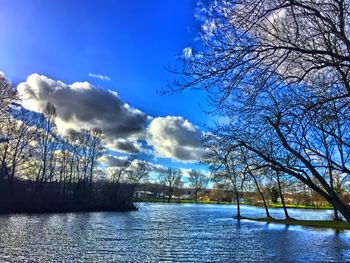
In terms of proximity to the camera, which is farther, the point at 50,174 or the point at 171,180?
the point at 171,180

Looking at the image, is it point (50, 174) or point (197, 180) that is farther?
point (197, 180)

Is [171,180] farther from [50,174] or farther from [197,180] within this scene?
[50,174]

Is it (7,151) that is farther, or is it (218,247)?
(7,151)

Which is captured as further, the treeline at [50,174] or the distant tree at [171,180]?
the distant tree at [171,180]

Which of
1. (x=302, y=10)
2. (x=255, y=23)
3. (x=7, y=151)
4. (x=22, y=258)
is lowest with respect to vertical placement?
(x=22, y=258)

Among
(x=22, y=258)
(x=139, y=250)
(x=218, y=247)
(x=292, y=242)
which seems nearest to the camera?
(x=22, y=258)

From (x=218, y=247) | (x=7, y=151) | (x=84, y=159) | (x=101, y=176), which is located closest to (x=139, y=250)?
(x=218, y=247)

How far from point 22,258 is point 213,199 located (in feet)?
530

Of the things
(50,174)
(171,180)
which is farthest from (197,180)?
(50,174)

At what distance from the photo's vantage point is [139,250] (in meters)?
21.2

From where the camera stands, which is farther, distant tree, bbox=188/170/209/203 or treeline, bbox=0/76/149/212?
distant tree, bbox=188/170/209/203

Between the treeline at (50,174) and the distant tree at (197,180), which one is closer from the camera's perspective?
the treeline at (50,174)

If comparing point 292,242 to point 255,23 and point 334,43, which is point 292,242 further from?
point 255,23

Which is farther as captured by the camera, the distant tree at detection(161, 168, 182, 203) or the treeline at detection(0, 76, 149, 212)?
the distant tree at detection(161, 168, 182, 203)
